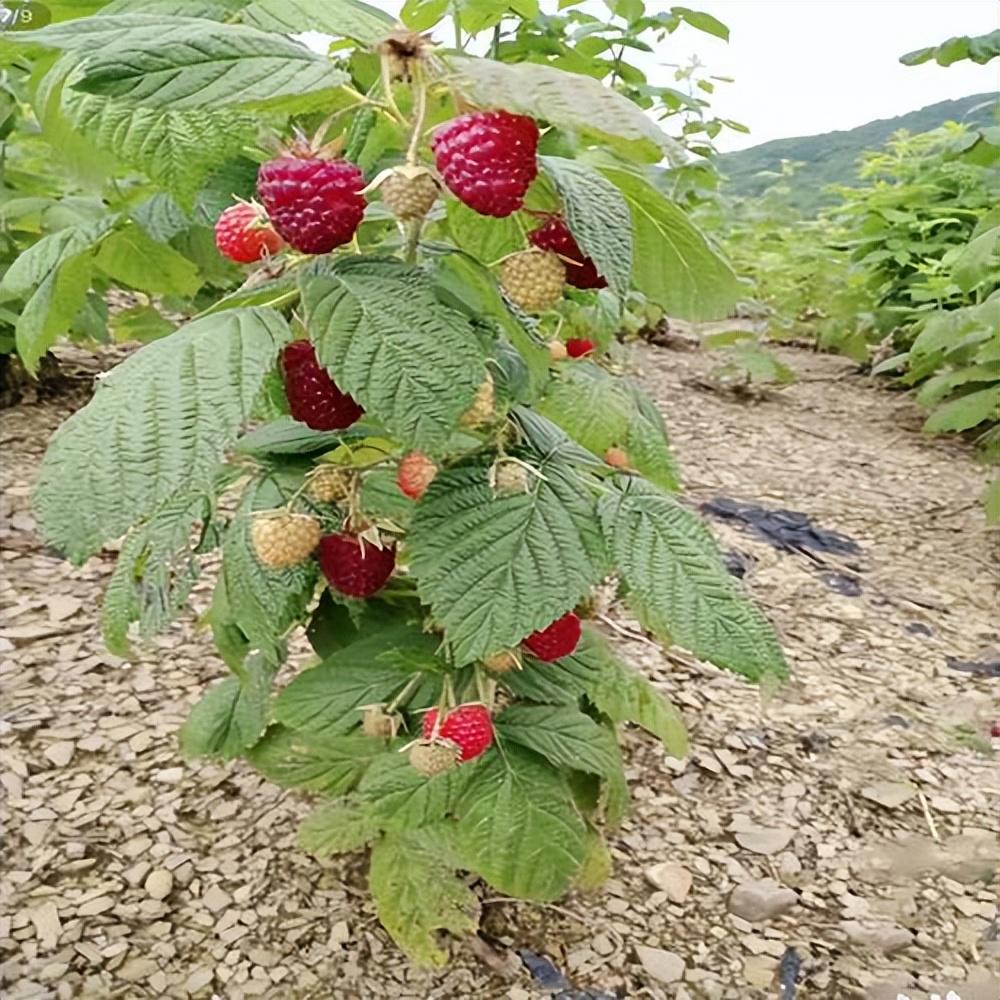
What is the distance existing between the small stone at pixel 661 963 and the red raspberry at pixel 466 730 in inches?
18.3

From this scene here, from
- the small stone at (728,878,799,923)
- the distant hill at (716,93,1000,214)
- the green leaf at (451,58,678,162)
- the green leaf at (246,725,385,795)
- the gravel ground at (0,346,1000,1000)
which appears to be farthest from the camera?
the distant hill at (716,93,1000,214)

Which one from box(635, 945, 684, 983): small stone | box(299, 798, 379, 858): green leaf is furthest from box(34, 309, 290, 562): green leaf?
box(635, 945, 684, 983): small stone

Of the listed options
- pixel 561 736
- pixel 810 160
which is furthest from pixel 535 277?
pixel 810 160

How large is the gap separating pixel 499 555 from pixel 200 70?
1.02 ft

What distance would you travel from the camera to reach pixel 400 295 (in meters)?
0.60

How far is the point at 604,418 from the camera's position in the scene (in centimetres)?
104

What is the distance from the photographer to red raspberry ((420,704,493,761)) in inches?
29.6

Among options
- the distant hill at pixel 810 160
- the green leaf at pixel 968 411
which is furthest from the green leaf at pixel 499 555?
the distant hill at pixel 810 160

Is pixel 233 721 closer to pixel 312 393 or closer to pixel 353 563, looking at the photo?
pixel 353 563

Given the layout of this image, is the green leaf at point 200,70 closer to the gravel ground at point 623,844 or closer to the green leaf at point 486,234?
the green leaf at point 486,234

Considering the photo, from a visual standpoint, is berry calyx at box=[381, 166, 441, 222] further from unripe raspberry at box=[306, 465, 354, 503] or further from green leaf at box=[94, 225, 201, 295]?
green leaf at box=[94, 225, 201, 295]

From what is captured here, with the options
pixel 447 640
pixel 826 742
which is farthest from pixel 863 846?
pixel 447 640

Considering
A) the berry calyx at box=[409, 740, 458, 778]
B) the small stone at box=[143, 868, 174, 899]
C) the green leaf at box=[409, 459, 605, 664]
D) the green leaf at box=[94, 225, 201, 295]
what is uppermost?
the green leaf at box=[94, 225, 201, 295]

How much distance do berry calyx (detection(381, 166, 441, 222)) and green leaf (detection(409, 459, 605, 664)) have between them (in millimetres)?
199
